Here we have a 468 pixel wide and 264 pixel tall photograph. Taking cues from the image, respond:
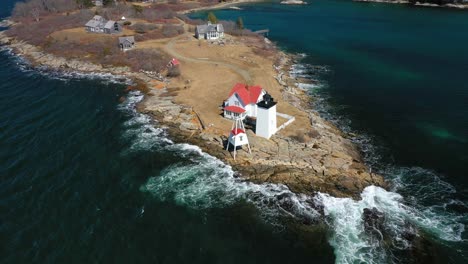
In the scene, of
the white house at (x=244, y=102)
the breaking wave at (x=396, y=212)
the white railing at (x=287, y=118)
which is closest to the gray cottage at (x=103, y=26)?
the white house at (x=244, y=102)

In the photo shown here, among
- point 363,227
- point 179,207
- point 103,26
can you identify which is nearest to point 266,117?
point 179,207

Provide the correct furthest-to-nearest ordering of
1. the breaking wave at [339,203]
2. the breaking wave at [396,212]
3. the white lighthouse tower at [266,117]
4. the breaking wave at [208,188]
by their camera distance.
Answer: the white lighthouse tower at [266,117]
the breaking wave at [208,188]
the breaking wave at [339,203]
the breaking wave at [396,212]

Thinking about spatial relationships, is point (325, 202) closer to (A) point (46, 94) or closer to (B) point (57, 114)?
(B) point (57, 114)

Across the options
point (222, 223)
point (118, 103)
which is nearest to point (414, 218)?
point (222, 223)

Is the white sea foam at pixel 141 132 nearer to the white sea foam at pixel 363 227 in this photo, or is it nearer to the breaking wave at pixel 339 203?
the breaking wave at pixel 339 203

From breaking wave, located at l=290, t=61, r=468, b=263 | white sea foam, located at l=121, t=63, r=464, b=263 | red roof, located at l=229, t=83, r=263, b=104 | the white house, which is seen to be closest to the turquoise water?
breaking wave, located at l=290, t=61, r=468, b=263

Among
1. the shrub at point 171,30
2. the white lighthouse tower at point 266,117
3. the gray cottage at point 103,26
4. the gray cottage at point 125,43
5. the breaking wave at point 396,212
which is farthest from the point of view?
the gray cottage at point 103,26

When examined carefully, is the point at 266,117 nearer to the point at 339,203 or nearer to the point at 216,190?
the point at 216,190
